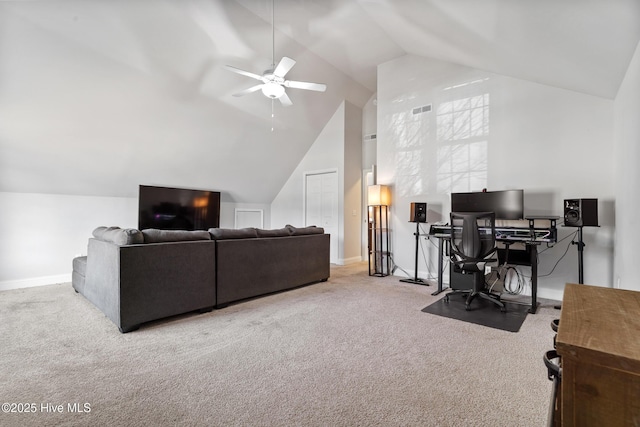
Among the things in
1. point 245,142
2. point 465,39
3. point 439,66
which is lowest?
point 245,142

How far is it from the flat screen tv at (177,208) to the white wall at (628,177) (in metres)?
6.19

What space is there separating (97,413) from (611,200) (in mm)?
5123

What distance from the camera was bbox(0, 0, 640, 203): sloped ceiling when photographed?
2650 millimetres

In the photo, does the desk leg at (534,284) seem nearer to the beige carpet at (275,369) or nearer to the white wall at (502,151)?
the beige carpet at (275,369)

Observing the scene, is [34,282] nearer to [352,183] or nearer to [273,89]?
[273,89]

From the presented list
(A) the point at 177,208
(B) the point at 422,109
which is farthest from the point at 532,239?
(A) the point at 177,208

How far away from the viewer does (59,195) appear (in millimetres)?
4578

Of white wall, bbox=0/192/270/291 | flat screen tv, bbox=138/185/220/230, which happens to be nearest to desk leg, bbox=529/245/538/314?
flat screen tv, bbox=138/185/220/230

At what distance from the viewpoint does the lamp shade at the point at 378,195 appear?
514 centimetres

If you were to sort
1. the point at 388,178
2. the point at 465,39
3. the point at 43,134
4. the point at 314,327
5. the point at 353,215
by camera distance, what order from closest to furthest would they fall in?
the point at 314,327 → the point at 465,39 → the point at 43,134 → the point at 388,178 → the point at 353,215

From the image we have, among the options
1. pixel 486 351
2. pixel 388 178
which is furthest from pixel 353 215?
pixel 486 351

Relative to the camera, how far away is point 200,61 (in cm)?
424

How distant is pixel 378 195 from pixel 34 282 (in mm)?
5469

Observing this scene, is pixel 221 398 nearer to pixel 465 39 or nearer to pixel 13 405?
pixel 13 405
